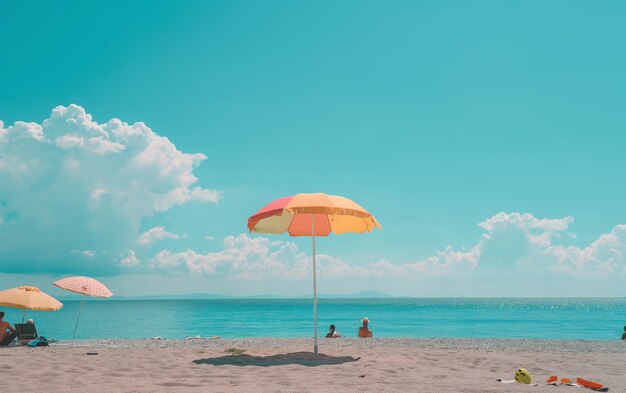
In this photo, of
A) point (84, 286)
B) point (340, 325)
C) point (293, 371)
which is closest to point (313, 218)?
point (293, 371)

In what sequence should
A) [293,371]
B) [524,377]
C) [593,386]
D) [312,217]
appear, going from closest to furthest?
[593,386] → [524,377] → [293,371] → [312,217]

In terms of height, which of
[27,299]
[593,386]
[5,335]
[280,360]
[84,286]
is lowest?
[593,386]

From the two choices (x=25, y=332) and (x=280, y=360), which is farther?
(x=25, y=332)

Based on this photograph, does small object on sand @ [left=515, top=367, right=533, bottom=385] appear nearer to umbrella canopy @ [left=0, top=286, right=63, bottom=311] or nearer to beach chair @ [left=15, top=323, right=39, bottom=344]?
umbrella canopy @ [left=0, top=286, right=63, bottom=311]

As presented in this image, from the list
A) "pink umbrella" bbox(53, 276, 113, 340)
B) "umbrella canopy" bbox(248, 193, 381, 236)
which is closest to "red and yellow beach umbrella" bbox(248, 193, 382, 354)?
"umbrella canopy" bbox(248, 193, 381, 236)

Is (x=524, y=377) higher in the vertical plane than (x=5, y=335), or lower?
lower

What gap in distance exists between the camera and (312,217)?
970cm

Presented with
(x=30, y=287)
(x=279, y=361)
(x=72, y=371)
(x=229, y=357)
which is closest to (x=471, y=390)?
(x=279, y=361)

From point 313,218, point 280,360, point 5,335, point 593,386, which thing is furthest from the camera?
point 5,335

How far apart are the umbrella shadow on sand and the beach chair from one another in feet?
24.2

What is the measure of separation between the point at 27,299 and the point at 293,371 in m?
9.46

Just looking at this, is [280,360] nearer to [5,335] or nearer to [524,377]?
[524,377]

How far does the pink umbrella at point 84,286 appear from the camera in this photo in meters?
13.1

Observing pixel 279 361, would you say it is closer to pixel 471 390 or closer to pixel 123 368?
pixel 123 368
